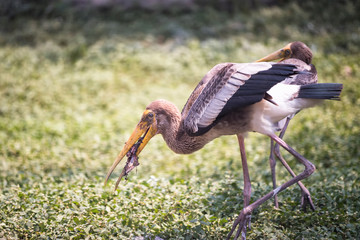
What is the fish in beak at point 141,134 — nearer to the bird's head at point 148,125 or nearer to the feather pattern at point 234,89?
Answer: the bird's head at point 148,125

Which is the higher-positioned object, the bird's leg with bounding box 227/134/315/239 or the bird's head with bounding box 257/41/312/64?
the bird's head with bounding box 257/41/312/64

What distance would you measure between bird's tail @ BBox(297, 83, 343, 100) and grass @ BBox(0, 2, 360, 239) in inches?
39.4

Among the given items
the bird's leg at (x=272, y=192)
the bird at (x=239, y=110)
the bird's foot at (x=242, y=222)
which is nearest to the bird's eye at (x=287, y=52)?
the bird at (x=239, y=110)

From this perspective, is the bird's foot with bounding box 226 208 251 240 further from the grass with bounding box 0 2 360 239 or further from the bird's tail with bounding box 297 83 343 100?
the bird's tail with bounding box 297 83 343 100

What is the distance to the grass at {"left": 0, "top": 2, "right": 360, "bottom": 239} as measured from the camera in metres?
3.29

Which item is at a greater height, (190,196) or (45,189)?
(190,196)

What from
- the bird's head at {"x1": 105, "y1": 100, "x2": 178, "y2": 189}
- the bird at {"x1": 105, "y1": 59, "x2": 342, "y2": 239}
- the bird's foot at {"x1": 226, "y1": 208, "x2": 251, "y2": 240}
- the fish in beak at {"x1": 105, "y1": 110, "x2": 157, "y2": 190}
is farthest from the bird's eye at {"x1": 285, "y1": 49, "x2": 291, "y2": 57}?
the bird's foot at {"x1": 226, "y1": 208, "x2": 251, "y2": 240}

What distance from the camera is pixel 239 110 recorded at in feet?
9.96

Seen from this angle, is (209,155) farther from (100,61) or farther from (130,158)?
(100,61)

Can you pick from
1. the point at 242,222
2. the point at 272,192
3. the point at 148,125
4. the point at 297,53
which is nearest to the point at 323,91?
the point at 272,192

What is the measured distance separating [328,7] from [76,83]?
241 inches

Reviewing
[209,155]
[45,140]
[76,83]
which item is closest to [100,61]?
[76,83]

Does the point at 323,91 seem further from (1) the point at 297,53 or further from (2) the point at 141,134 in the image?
(2) the point at 141,134

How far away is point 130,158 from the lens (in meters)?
3.26
